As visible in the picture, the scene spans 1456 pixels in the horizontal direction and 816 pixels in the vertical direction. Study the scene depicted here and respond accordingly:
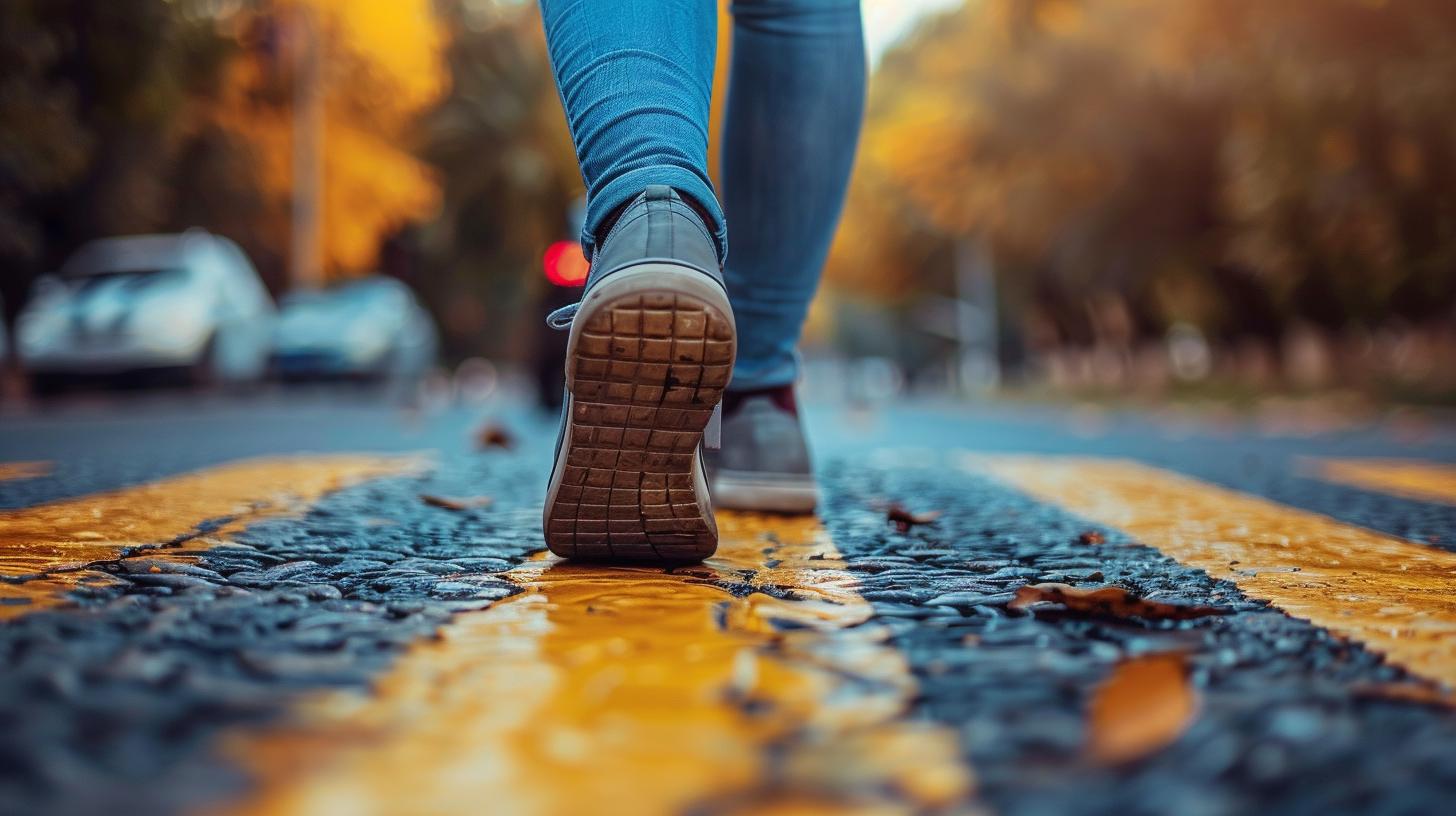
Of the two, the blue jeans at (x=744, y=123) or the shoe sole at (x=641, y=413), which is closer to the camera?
the shoe sole at (x=641, y=413)

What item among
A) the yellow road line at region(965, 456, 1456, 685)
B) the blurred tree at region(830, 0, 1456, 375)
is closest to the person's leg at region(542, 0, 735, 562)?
the yellow road line at region(965, 456, 1456, 685)

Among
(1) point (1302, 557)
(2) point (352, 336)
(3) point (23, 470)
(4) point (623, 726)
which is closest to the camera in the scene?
(4) point (623, 726)

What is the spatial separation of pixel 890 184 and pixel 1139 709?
28.9 metres

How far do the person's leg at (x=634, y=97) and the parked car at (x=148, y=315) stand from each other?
11.0 metres

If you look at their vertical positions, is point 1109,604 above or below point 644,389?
below

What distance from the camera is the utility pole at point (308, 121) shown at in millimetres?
20000

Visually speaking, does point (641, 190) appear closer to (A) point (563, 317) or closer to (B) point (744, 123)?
(A) point (563, 317)

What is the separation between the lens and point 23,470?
3.51 metres

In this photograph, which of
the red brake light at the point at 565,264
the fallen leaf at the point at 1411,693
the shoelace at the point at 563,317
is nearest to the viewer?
the fallen leaf at the point at 1411,693

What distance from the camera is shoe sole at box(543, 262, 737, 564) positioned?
4.97ft

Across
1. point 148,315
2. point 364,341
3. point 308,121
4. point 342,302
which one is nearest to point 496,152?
point 308,121

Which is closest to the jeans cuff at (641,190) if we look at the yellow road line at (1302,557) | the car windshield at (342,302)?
the yellow road line at (1302,557)

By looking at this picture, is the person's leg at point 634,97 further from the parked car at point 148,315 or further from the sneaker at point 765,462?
the parked car at point 148,315

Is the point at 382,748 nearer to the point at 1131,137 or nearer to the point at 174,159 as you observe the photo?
the point at 174,159
